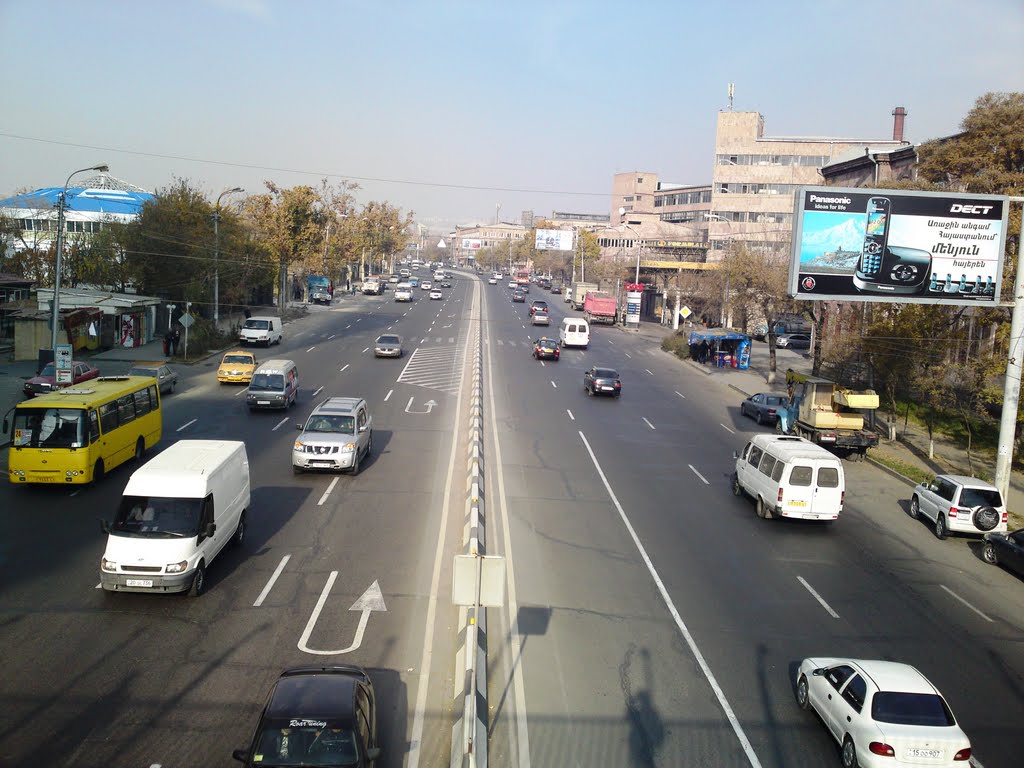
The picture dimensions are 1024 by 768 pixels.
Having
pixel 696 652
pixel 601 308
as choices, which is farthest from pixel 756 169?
pixel 696 652

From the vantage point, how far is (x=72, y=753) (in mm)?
9344

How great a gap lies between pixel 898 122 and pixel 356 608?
74.2 meters

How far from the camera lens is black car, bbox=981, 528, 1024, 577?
18.1 meters

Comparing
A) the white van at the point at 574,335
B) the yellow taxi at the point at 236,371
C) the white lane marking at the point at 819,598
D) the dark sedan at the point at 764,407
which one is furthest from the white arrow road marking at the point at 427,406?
the white van at the point at 574,335

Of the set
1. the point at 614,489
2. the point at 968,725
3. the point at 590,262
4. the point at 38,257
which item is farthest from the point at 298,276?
the point at 968,725

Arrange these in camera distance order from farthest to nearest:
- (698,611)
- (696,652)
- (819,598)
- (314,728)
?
(819,598), (698,611), (696,652), (314,728)

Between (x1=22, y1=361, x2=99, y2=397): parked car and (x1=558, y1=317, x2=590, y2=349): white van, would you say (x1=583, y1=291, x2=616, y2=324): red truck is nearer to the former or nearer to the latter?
(x1=558, y1=317, x2=590, y2=349): white van

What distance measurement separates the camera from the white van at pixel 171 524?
44.0ft

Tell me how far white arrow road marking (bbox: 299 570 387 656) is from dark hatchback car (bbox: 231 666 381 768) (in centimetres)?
300

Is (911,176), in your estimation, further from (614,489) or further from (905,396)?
(614,489)

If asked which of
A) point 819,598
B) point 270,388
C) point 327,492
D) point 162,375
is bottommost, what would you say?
point 819,598

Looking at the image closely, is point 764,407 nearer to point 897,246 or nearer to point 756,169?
point 897,246

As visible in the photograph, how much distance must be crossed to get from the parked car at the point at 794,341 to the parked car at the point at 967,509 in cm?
4706

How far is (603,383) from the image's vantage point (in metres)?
37.8
